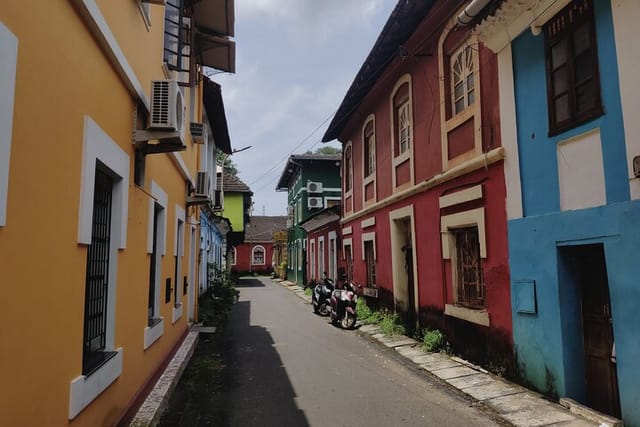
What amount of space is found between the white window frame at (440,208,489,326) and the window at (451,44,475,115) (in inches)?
69.7

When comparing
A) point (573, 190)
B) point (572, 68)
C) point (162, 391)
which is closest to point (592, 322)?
point (573, 190)

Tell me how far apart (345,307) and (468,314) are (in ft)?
14.6

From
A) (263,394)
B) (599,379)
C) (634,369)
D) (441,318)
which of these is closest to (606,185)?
(634,369)

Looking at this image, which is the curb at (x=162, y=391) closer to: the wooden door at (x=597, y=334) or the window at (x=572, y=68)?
the wooden door at (x=597, y=334)

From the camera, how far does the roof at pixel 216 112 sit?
1063 centimetres

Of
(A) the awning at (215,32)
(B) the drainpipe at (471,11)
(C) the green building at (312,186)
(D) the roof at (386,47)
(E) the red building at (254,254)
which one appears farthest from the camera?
(E) the red building at (254,254)

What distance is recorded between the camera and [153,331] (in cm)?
524

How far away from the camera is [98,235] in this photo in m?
3.65

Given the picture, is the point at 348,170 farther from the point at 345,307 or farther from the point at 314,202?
the point at 314,202

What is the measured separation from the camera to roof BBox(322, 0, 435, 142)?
7.57 meters

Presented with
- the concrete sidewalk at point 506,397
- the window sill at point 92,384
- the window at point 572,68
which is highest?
the window at point 572,68

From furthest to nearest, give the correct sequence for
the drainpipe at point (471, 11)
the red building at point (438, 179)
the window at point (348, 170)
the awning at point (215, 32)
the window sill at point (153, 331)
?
the window at point (348, 170), the awning at point (215, 32), the red building at point (438, 179), the drainpipe at point (471, 11), the window sill at point (153, 331)

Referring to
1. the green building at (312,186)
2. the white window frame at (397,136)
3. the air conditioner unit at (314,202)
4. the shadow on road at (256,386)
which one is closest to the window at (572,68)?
the white window frame at (397,136)

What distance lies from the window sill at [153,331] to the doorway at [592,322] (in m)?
4.59
